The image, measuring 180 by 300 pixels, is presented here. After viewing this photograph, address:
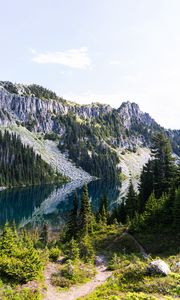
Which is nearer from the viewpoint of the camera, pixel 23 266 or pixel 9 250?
pixel 23 266

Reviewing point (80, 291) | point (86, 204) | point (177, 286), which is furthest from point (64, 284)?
point (86, 204)

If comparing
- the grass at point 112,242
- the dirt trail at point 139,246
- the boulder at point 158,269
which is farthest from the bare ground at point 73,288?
the dirt trail at point 139,246

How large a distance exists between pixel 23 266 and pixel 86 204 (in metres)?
31.3

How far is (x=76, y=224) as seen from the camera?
59.0 meters

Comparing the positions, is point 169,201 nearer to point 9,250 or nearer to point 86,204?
point 86,204

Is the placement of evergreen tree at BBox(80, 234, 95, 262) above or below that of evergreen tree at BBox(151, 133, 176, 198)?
below

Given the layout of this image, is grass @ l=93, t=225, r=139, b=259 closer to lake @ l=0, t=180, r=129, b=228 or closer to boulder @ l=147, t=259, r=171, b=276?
boulder @ l=147, t=259, r=171, b=276

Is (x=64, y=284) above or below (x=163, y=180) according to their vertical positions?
below

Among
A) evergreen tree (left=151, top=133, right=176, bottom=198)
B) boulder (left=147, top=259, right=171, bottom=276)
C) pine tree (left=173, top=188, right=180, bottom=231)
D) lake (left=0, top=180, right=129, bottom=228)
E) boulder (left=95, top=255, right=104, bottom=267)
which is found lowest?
lake (left=0, top=180, right=129, bottom=228)

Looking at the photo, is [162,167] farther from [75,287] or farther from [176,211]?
[75,287]

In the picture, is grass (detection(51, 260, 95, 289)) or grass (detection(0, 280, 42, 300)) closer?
grass (detection(0, 280, 42, 300))

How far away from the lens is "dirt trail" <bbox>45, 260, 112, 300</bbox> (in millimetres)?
25094

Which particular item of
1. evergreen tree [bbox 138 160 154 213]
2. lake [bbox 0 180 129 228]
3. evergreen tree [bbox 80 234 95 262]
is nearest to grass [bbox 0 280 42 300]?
evergreen tree [bbox 80 234 95 262]

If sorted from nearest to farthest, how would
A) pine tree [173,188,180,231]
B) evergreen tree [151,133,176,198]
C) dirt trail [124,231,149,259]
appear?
dirt trail [124,231,149,259], pine tree [173,188,180,231], evergreen tree [151,133,176,198]
